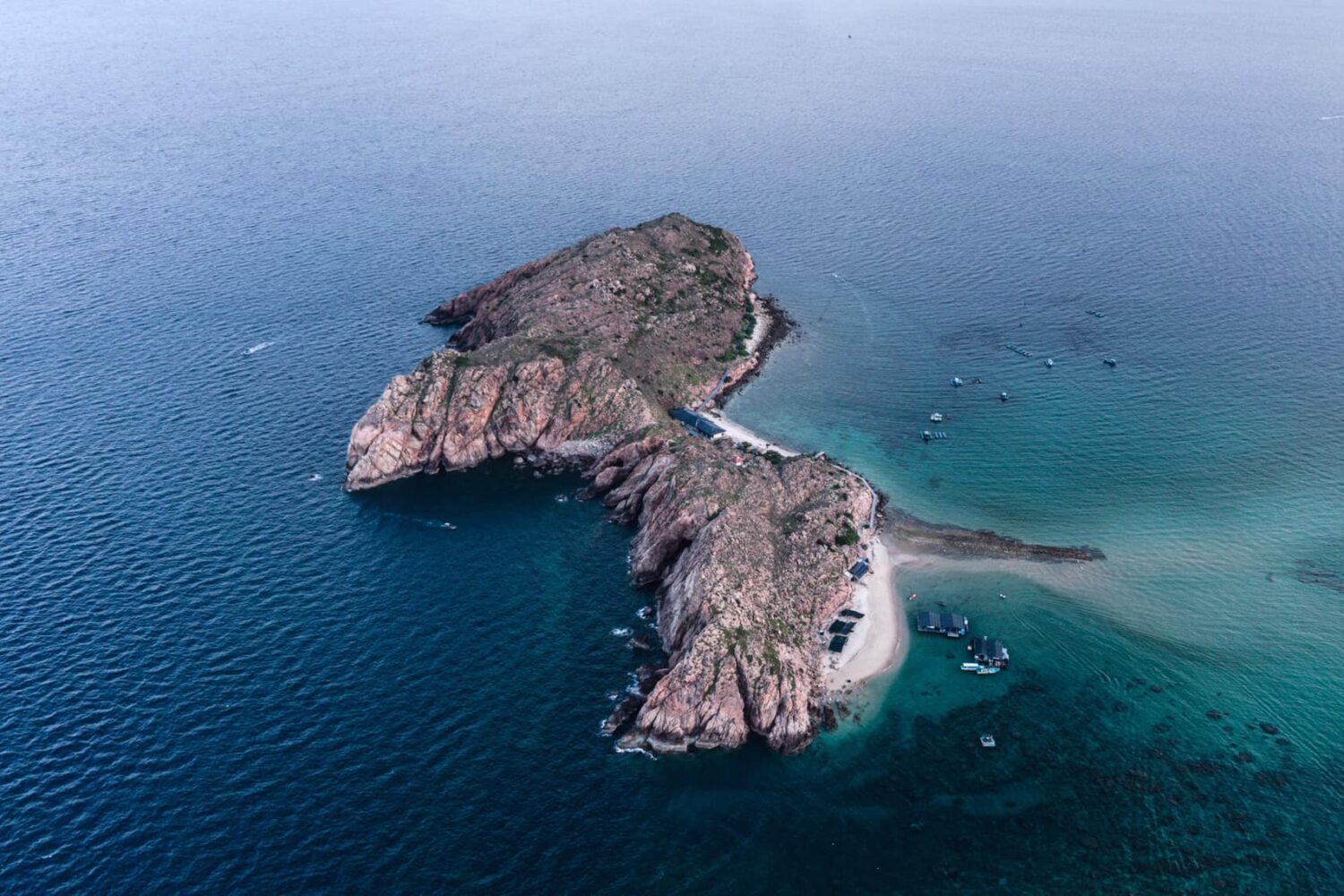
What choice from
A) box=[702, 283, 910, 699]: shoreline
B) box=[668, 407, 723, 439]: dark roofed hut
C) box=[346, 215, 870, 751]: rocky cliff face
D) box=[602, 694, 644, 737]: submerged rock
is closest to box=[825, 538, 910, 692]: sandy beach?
box=[702, 283, 910, 699]: shoreline

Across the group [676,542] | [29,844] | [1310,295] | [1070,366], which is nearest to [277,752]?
[29,844]

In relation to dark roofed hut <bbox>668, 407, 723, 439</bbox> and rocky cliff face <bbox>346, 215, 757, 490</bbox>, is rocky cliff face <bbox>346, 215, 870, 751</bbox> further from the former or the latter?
dark roofed hut <bbox>668, 407, 723, 439</bbox>

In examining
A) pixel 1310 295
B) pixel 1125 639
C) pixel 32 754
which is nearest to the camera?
A: pixel 32 754

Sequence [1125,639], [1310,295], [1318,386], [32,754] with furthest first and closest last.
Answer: [1310,295] < [1318,386] < [1125,639] < [32,754]

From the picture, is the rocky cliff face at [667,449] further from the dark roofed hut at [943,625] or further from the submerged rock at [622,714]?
the dark roofed hut at [943,625]

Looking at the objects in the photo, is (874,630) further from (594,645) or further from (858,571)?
(594,645)

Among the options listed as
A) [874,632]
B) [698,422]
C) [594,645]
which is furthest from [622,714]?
[698,422]

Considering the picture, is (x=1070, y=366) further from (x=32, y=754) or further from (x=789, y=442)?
(x=32, y=754)
